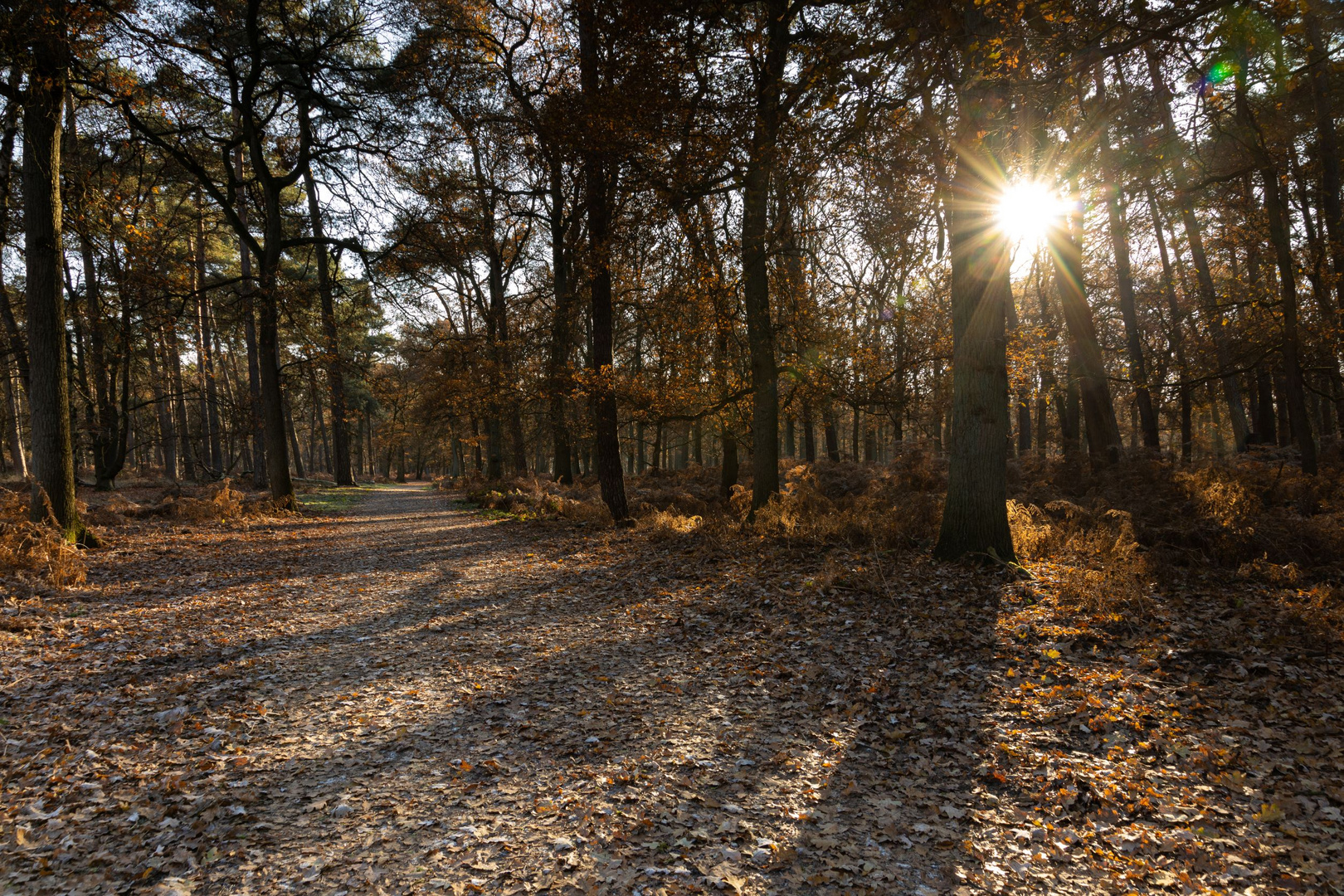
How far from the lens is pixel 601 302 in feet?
40.9

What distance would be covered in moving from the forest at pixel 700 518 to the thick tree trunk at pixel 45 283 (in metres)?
0.06

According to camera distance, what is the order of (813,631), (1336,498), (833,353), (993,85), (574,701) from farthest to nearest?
(833,353), (1336,498), (993,85), (813,631), (574,701)

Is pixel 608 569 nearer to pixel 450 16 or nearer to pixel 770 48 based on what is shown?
pixel 770 48

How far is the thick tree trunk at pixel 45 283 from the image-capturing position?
817 cm

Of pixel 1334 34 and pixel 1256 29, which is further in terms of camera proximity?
pixel 1334 34

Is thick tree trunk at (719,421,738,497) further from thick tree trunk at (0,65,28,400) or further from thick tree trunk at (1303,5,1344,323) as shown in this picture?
thick tree trunk at (0,65,28,400)

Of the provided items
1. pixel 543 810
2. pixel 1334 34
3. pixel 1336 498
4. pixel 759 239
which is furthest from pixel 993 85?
pixel 1334 34

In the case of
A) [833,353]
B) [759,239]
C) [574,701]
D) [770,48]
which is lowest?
[574,701]

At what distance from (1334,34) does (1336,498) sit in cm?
878

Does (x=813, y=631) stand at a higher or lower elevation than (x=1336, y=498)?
lower

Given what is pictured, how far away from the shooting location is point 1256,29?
5.91m

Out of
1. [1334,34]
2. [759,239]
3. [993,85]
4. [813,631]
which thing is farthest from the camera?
[1334,34]

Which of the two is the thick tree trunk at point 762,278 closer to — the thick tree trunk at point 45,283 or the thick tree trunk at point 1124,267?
the thick tree trunk at point 1124,267

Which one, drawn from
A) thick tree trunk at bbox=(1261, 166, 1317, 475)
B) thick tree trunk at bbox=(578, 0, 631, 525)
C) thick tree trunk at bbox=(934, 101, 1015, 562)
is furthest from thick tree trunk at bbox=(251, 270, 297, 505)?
thick tree trunk at bbox=(1261, 166, 1317, 475)
